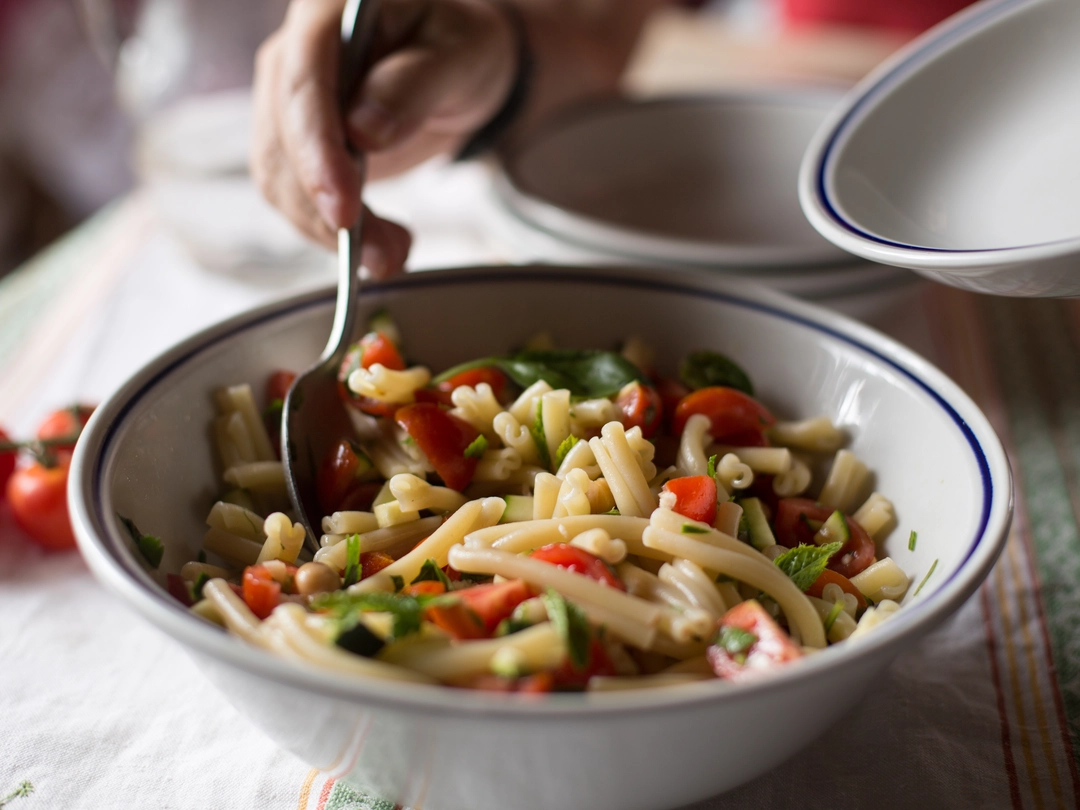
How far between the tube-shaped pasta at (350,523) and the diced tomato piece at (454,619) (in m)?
0.36

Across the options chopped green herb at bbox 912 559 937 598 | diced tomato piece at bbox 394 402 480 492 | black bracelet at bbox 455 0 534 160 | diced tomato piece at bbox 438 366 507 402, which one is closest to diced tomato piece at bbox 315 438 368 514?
diced tomato piece at bbox 394 402 480 492

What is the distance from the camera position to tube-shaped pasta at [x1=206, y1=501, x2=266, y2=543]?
1.56 m

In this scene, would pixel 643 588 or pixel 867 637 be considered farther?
pixel 643 588

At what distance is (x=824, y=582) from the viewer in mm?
1462

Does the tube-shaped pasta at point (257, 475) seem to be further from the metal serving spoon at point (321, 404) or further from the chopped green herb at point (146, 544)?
the chopped green herb at point (146, 544)

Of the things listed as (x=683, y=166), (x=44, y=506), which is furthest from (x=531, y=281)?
(x=683, y=166)

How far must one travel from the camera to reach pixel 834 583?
4.77 ft

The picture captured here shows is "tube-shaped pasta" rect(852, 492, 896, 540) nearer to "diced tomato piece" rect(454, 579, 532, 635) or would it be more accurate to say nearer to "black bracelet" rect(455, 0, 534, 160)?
"diced tomato piece" rect(454, 579, 532, 635)

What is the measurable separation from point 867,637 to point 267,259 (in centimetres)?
222

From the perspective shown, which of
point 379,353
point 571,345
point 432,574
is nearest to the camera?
point 432,574

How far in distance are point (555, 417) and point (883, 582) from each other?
0.58 meters

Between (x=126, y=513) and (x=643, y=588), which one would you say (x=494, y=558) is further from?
(x=126, y=513)

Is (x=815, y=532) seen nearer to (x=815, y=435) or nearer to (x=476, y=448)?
(x=815, y=435)

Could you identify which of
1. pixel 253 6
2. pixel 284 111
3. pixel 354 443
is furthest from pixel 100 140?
pixel 354 443
